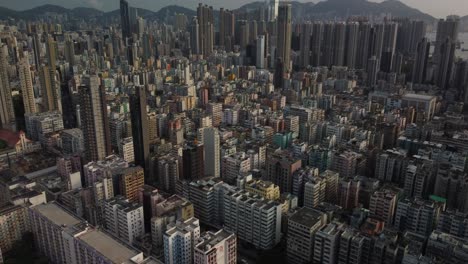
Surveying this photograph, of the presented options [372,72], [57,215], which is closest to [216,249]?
[57,215]

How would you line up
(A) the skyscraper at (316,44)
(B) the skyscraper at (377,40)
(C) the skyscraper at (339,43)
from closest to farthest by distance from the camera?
(B) the skyscraper at (377,40)
(C) the skyscraper at (339,43)
(A) the skyscraper at (316,44)

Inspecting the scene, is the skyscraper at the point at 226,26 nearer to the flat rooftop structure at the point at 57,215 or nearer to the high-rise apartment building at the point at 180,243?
the flat rooftop structure at the point at 57,215

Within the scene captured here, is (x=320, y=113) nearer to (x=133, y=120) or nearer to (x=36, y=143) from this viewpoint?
(x=133, y=120)

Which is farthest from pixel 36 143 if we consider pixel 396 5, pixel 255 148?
pixel 396 5

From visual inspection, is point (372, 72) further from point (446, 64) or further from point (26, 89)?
point (26, 89)

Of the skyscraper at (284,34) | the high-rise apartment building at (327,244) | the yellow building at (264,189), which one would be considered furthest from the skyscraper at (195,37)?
the high-rise apartment building at (327,244)

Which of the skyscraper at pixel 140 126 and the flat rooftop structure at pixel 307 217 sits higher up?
the skyscraper at pixel 140 126
